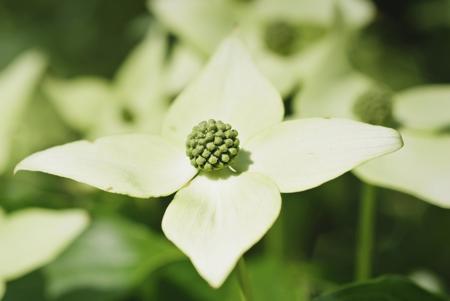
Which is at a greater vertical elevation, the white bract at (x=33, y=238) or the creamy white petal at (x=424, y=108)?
the white bract at (x=33, y=238)

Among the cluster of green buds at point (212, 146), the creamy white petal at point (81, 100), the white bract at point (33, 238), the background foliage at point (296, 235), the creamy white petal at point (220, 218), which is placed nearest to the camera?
the creamy white petal at point (220, 218)

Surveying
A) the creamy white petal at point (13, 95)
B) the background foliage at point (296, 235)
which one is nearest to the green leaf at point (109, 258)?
the background foliage at point (296, 235)

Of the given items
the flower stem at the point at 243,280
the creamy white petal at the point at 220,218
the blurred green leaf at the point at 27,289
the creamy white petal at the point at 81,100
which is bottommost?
the blurred green leaf at the point at 27,289

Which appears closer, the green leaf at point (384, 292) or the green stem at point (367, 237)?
the green leaf at point (384, 292)

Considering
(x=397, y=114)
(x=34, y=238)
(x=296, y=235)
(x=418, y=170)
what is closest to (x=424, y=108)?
(x=397, y=114)

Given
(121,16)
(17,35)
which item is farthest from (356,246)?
(17,35)

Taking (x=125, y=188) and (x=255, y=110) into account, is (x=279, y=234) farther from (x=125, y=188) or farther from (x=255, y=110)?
(x=125, y=188)

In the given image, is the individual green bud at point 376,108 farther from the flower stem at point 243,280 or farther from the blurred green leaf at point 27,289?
the blurred green leaf at point 27,289

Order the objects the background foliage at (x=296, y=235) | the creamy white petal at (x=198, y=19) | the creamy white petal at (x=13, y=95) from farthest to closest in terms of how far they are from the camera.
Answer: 1. the creamy white petal at (x=198, y=19)
2. the creamy white petal at (x=13, y=95)
3. the background foliage at (x=296, y=235)

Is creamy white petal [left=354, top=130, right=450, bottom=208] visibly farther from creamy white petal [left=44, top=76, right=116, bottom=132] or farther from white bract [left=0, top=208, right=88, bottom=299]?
creamy white petal [left=44, top=76, right=116, bottom=132]
